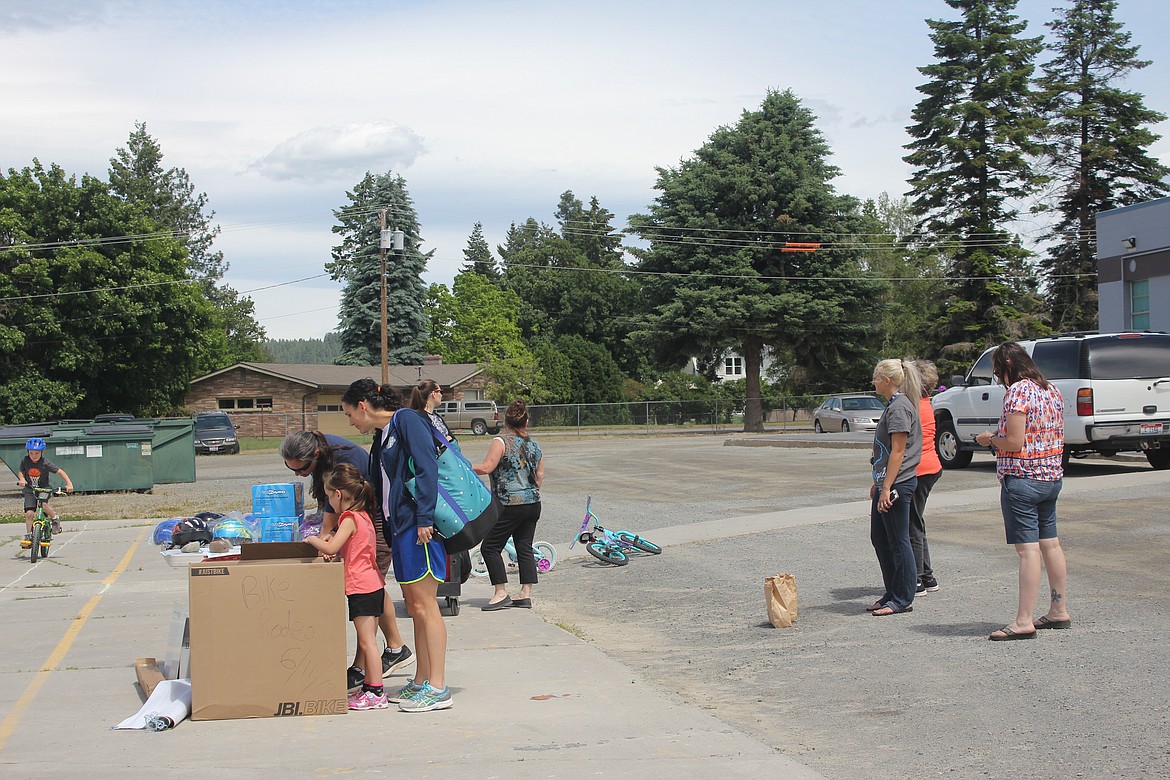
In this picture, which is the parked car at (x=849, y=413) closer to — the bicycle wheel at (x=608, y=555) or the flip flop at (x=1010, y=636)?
the bicycle wheel at (x=608, y=555)

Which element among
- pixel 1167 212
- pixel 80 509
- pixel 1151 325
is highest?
pixel 1167 212

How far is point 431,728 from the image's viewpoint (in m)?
5.61

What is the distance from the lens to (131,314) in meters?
47.2

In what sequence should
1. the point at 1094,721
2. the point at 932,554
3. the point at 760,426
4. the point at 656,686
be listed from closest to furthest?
1. the point at 1094,721
2. the point at 656,686
3. the point at 932,554
4. the point at 760,426

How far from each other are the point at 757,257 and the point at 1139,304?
25184 mm

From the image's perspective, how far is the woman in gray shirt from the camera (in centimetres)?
790

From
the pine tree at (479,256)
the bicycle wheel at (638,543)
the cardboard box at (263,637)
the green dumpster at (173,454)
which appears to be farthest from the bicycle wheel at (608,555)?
the pine tree at (479,256)

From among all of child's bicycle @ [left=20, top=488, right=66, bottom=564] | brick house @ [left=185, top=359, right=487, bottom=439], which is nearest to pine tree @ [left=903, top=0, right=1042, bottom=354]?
brick house @ [left=185, top=359, right=487, bottom=439]

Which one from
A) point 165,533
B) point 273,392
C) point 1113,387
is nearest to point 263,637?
point 165,533

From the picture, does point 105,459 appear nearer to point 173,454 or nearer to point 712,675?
point 173,454

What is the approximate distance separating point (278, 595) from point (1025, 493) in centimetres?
470

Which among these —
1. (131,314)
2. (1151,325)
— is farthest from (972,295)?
(131,314)

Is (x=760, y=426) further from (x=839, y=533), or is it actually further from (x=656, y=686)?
(x=656, y=686)

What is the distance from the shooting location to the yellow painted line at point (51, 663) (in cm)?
574
